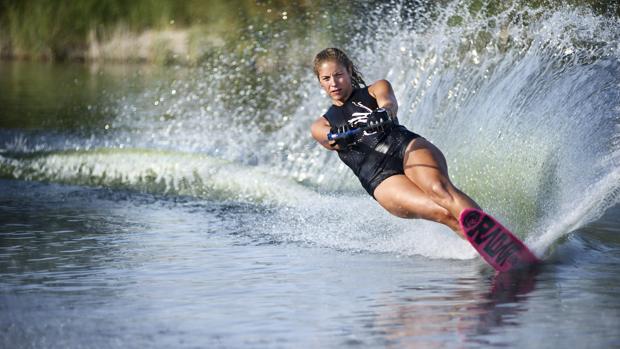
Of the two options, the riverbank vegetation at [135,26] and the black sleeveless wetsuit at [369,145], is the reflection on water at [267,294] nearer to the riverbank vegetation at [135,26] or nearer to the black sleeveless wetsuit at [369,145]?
the black sleeveless wetsuit at [369,145]

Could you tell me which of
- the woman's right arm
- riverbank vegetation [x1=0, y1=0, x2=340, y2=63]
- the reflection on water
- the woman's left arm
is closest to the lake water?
the reflection on water

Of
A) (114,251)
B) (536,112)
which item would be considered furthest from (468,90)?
(114,251)

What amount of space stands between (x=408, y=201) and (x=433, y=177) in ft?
0.71

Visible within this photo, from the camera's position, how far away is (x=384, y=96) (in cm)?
771

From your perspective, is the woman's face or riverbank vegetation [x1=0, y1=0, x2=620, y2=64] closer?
the woman's face

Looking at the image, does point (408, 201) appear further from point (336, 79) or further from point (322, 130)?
point (336, 79)

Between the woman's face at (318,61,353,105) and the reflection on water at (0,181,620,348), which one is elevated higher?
the woman's face at (318,61,353,105)

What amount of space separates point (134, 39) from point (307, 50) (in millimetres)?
8099

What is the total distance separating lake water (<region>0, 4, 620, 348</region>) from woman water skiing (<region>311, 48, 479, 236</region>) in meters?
0.37

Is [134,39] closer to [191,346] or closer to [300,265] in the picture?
[300,265]

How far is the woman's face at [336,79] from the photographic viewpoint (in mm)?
7680

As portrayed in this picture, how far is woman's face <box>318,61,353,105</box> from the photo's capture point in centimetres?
768

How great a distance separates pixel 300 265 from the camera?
7.38 metres

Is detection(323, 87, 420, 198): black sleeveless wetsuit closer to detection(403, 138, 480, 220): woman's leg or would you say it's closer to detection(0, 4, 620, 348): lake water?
detection(403, 138, 480, 220): woman's leg
